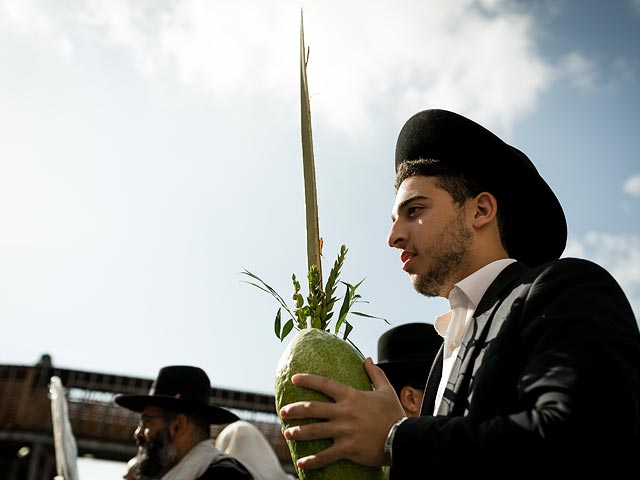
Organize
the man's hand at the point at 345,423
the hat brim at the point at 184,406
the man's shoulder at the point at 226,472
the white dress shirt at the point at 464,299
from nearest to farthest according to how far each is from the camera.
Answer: the man's hand at the point at 345,423 < the white dress shirt at the point at 464,299 < the man's shoulder at the point at 226,472 < the hat brim at the point at 184,406

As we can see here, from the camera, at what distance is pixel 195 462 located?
479cm

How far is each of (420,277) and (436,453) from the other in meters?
0.59

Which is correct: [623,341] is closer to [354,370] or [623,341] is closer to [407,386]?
[354,370]

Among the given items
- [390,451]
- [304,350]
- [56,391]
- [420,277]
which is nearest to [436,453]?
[390,451]

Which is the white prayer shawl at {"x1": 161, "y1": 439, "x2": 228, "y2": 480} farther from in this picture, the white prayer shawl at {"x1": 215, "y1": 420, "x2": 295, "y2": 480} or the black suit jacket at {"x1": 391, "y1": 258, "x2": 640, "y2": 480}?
the black suit jacket at {"x1": 391, "y1": 258, "x2": 640, "y2": 480}

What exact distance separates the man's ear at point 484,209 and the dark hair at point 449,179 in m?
0.02

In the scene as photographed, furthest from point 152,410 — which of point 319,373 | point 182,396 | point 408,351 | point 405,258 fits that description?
point 319,373

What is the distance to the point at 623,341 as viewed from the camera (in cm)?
113

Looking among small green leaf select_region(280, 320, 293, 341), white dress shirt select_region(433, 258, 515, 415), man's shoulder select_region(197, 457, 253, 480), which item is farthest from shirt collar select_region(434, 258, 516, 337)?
man's shoulder select_region(197, 457, 253, 480)

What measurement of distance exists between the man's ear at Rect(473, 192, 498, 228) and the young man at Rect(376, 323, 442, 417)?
230 cm

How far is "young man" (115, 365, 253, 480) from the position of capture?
4.86 meters

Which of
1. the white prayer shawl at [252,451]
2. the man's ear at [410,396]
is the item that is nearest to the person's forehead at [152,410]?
the white prayer shawl at [252,451]

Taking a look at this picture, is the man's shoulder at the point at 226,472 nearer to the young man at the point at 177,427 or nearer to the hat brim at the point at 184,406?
the young man at the point at 177,427

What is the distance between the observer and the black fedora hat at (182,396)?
17.7ft
